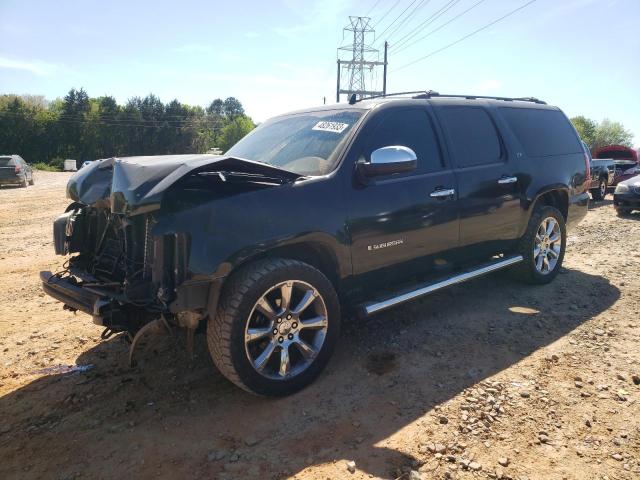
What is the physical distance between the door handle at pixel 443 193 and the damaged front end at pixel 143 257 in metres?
1.37

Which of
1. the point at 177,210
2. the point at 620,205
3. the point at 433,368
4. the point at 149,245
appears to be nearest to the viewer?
the point at 177,210

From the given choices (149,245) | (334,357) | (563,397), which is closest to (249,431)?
(334,357)

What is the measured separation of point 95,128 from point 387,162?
62011 mm

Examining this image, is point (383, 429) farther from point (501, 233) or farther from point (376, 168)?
point (501, 233)

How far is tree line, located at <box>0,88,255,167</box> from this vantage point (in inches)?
2071

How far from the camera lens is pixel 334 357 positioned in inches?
141

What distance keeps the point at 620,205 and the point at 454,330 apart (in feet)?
30.0

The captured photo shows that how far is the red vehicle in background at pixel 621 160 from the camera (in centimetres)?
1510

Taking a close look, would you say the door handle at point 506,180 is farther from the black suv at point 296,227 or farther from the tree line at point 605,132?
the tree line at point 605,132

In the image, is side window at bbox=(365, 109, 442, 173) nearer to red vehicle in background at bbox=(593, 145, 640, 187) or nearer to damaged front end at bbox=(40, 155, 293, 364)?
damaged front end at bbox=(40, 155, 293, 364)

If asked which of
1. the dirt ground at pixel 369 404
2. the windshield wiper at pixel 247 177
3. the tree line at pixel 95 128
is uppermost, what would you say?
the tree line at pixel 95 128

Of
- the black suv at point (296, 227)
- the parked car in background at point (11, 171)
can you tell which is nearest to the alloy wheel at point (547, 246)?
the black suv at point (296, 227)

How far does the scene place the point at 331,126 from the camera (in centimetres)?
366

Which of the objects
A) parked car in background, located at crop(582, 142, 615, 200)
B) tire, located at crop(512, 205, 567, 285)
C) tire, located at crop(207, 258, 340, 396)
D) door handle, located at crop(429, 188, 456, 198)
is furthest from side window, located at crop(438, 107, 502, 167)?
parked car in background, located at crop(582, 142, 615, 200)
